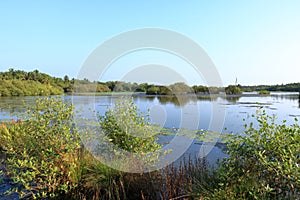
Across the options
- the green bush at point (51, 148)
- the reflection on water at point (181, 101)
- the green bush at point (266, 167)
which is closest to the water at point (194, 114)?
the reflection on water at point (181, 101)

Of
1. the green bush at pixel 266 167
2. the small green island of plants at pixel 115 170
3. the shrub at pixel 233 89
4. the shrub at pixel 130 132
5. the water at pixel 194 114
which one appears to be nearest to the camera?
the green bush at pixel 266 167

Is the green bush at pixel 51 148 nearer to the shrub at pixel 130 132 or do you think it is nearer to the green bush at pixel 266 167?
the shrub at pixel 130 132

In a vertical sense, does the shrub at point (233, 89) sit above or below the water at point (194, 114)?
above

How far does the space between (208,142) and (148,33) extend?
5.58 m

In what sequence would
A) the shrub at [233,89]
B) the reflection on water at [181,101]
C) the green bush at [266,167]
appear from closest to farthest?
the green bush at [266,167] → the reflection on water at [181,101] → the shrub at [233,89]

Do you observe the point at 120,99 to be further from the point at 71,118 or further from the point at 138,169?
the point at 138,169

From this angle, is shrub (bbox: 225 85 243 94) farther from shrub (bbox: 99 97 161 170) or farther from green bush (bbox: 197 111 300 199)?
green bush (bbox: 197 111 300 199)

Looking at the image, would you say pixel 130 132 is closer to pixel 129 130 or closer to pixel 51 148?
pixel 129 130

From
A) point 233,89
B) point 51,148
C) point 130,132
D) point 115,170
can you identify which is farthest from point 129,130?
point 233,89

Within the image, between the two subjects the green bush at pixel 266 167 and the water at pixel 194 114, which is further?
the water at pixel 194 114

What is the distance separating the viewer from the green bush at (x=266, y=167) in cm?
201

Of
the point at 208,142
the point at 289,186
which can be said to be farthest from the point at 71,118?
the point at 208,142

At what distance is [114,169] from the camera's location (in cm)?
315

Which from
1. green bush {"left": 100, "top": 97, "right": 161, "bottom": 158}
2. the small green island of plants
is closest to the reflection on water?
green bush {"left": 100, "top": 97, "right": 161, "bottom": 158}
